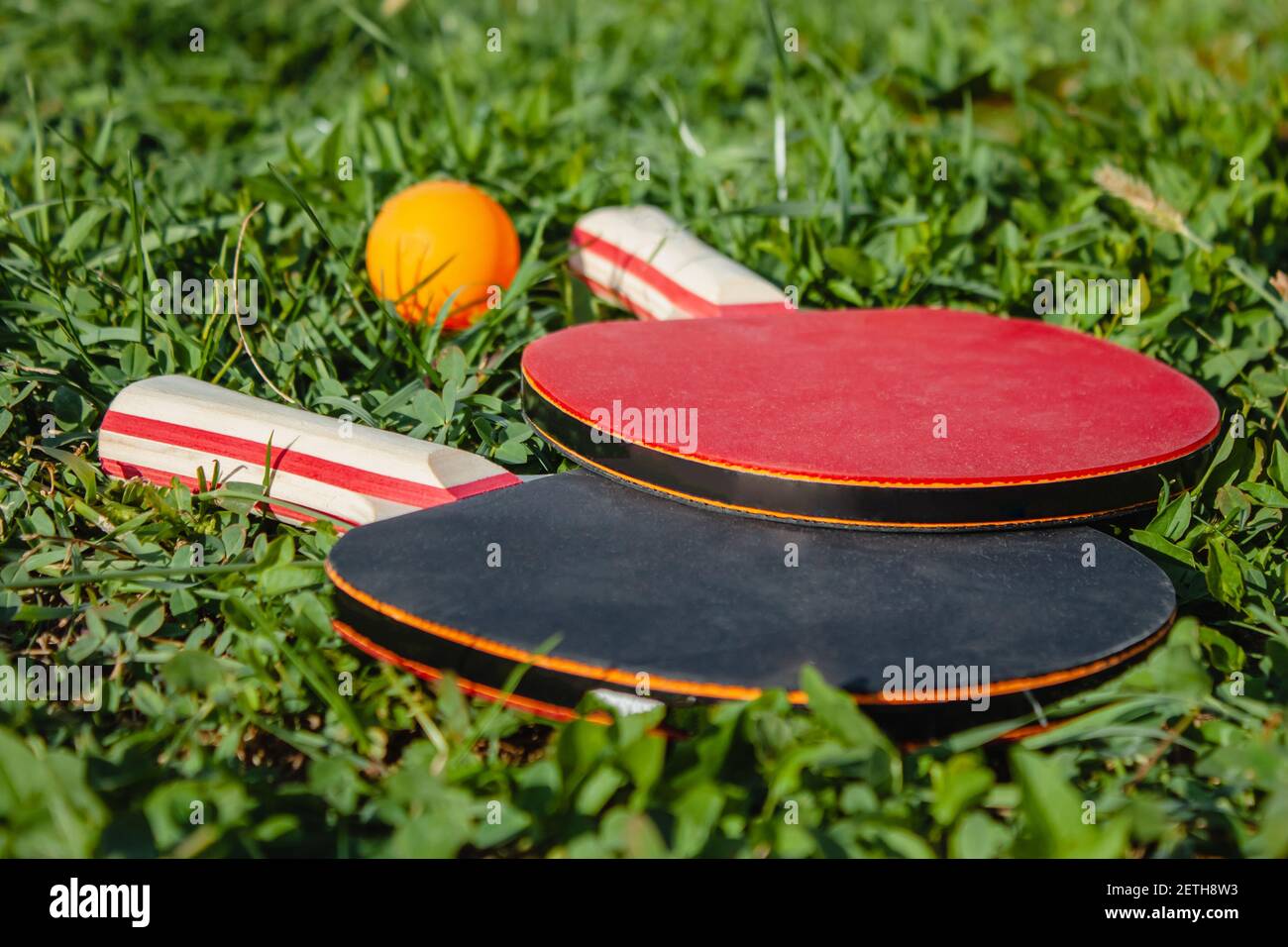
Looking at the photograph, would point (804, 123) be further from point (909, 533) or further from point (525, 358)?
point (909, 533)

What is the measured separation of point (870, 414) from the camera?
2.12m

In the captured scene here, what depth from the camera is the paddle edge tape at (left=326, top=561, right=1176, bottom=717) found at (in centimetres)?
158

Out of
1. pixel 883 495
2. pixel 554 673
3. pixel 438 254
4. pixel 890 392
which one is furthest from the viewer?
pixel 438 254

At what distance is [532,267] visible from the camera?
9.63 feet

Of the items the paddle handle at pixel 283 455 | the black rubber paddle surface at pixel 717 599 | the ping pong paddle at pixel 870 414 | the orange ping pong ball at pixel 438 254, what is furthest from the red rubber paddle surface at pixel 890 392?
the orange ping pong ball at pixel 438 254

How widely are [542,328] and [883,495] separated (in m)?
1.25

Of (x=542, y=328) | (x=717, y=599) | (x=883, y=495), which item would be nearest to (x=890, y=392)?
(x=883, y=495)

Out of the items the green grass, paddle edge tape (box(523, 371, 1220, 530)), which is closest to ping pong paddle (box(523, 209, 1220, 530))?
paddle edge tape (box(523, 371, 1220, 530))

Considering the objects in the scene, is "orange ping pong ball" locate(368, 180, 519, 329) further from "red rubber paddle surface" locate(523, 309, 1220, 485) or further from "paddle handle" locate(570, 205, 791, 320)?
"red rubber paddle surface" locate(523, 309, 1220, 485)

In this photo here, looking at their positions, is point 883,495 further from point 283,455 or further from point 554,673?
point 283,455

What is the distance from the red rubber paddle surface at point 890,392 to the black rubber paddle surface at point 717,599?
4.7 inches

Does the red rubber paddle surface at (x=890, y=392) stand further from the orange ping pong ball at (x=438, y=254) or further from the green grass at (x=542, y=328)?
the orange ping pong ball at (x=438, y=254)

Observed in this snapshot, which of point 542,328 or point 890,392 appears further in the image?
point 542,328
